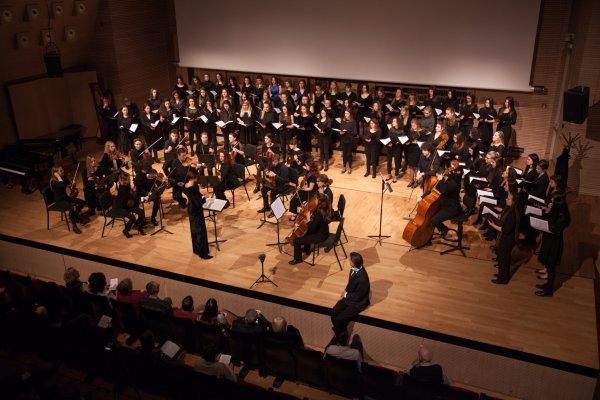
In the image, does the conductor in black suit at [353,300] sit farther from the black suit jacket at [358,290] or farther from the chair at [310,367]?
the chair at [310,367]

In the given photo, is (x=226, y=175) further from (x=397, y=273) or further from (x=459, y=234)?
(x=459, y=234)

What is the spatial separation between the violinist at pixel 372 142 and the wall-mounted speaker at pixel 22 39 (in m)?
7.69

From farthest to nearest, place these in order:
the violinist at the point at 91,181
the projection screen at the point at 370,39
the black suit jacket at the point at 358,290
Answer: the projection screen at the point at 370,39, the violinist at the point at 91,181, the black suit jacket at the point at 358,290

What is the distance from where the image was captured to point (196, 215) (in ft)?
27.5

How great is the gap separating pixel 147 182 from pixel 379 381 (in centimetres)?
585

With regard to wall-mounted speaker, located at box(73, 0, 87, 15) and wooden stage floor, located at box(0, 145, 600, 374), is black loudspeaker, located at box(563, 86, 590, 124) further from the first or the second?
wall-mounted speaker, located at box(73, 0, 87, 15)

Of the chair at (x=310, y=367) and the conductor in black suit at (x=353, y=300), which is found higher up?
the conductor in black suit at (x=353, y=300)

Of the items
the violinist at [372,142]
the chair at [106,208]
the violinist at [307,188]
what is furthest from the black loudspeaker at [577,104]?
the chair at [106,208]

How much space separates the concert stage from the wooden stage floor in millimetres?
16

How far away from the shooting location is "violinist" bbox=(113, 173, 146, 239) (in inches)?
364

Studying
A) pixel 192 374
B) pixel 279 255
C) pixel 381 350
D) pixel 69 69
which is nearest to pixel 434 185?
pixel 279 255

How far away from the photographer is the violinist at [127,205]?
30.3 feet

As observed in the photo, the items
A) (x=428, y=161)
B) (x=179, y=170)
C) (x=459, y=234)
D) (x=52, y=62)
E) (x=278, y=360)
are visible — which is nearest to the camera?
(x=278, y=360)

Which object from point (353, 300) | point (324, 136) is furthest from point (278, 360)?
point (324, 136)
